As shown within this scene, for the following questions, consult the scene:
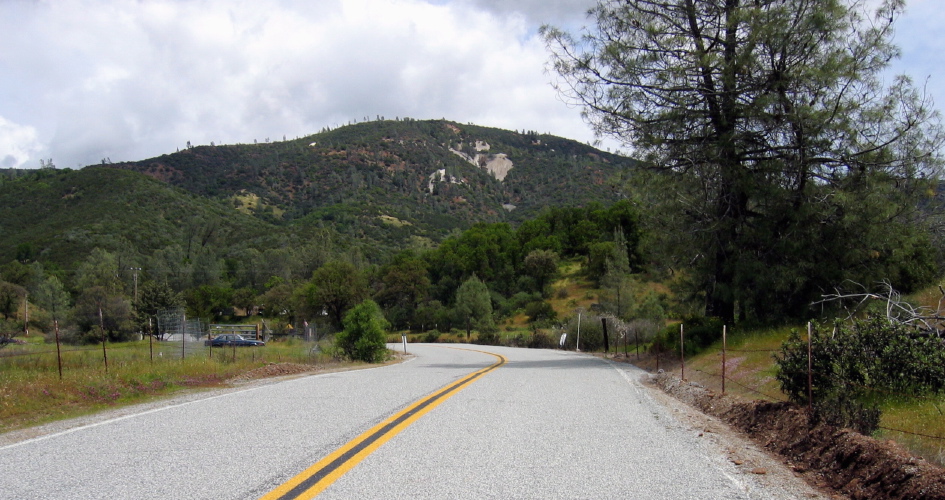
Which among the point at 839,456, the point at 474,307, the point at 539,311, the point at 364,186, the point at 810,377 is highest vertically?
the point at 364,186

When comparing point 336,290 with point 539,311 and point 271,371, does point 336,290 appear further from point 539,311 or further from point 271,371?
→ point 271,371

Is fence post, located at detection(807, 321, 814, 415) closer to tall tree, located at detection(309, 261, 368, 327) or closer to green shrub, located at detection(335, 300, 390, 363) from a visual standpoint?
green shrub, located at detection(335, 300, 390, 363)

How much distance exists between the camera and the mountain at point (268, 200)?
93.9 m

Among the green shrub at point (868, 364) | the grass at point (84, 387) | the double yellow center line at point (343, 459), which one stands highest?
the green shrub at point (868, 364)

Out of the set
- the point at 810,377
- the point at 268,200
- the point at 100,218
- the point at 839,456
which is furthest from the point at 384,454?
the point at 268,200

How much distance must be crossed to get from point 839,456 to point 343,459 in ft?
16.0

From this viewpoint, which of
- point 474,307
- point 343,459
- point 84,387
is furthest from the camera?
point 474,307

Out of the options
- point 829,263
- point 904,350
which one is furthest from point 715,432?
point 829,263

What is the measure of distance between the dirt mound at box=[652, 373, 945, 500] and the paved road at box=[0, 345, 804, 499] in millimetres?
A: 920

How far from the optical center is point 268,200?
155750 millimetres

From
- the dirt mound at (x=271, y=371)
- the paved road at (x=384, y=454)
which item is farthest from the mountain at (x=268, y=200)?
the paved road at (x=384, y=454)

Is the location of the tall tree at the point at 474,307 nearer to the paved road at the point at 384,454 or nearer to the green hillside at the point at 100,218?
the green hillside at the point at 100,218

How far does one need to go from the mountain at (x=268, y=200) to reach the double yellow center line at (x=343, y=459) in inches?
2073

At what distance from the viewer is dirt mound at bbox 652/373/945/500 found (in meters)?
5.10
